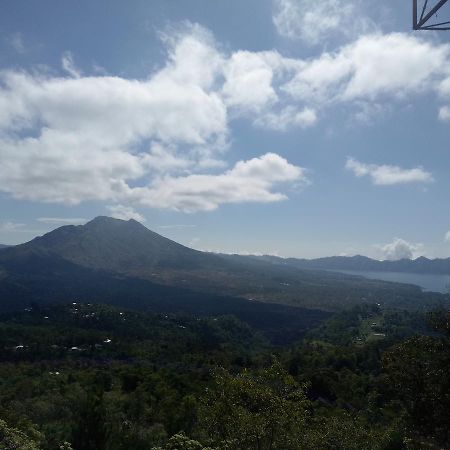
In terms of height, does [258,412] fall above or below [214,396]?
above

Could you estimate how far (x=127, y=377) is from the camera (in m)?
88.8

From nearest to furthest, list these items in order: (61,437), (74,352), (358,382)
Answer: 1. (61,437)
2. (358,382)
3. (74,352)

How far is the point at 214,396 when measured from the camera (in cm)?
2202

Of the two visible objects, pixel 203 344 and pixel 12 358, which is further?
pixel 203 344

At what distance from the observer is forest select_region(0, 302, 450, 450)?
14.8m

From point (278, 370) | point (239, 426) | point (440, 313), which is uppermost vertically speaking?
point (440, 313)

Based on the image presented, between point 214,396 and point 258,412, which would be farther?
point 214,396

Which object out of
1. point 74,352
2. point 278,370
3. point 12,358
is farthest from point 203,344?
point 278,370

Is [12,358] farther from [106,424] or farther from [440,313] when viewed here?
[440,313]

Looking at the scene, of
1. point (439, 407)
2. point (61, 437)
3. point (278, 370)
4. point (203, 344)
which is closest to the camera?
point (439, 407)

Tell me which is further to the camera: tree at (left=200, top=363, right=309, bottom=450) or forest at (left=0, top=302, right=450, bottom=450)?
tree at (left=200, top=363, right=309, bottom=450)

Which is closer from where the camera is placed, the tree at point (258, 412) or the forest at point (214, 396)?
the forest at point (214, 396)

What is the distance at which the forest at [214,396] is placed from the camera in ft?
48.7

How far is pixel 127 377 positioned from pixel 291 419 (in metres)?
77.0
